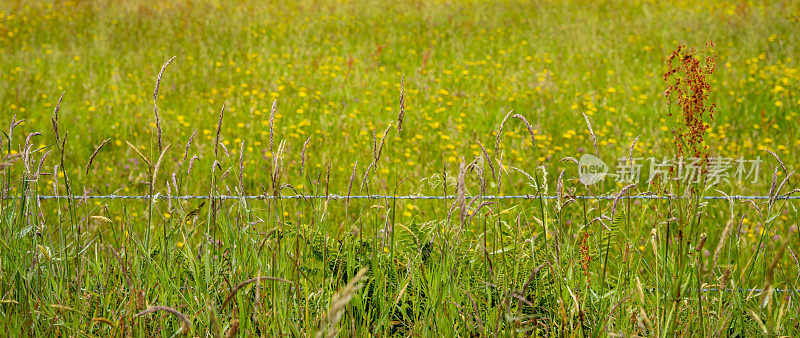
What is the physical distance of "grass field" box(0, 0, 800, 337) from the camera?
6.52 feet

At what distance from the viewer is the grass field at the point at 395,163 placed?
1988 mm

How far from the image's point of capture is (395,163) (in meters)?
4.61

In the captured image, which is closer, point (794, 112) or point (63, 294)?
point (63, 294)

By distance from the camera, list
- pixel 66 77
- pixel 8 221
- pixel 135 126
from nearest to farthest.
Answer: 1. pixel 8 221
2. pixel 135 126
3. pixel 66 77

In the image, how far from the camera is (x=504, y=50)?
28.8 ft

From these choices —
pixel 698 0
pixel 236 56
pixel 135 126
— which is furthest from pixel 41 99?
pixel 698 0

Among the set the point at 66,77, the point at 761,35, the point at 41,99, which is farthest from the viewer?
the point at 761,35

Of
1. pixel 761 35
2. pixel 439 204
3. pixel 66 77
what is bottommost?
pixel 439 204

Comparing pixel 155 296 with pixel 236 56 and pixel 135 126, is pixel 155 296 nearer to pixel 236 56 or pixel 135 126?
pixel 135 126

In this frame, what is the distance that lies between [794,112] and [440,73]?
11.8 ft

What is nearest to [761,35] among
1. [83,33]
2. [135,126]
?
[135,126]

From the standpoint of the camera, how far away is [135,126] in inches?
236

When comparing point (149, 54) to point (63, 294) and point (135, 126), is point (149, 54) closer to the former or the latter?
point (135, 126)

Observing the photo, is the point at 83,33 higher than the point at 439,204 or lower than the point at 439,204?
higher
